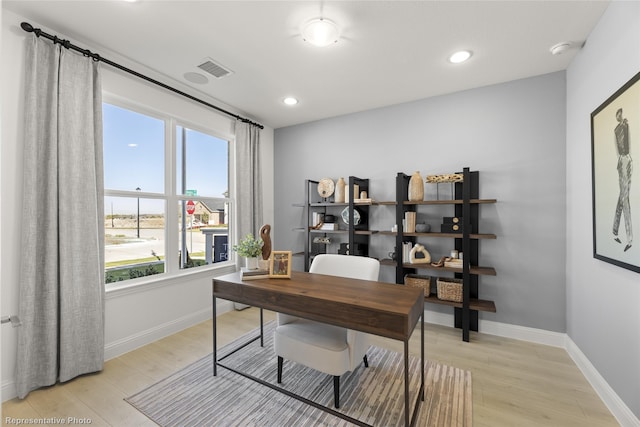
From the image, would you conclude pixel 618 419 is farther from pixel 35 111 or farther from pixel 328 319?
pixel 35 111

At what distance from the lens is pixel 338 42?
2.50 meters

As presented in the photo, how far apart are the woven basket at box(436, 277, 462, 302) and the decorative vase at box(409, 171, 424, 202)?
889 millimetres

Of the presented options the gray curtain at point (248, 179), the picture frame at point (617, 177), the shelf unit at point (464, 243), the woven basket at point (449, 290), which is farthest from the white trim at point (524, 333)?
the gray curtain at point (248, 179)

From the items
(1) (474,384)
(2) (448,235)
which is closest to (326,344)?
(1) (474,384)

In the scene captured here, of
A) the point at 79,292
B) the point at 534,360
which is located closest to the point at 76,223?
the point at 79,292

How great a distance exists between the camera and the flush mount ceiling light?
7.13ft

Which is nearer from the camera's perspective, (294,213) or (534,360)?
(534,360)

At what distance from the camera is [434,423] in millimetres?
1967

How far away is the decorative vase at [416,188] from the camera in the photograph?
334cm

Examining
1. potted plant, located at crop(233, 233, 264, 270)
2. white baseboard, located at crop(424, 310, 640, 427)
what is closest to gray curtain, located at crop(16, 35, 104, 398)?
potted plant, located at crop(233, 233, 264, 270)

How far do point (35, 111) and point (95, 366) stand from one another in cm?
197

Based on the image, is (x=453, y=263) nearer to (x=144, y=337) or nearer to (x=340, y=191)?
(x=340, y=191)

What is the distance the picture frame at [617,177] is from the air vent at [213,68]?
3.00m

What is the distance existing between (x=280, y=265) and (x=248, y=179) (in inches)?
74.8
